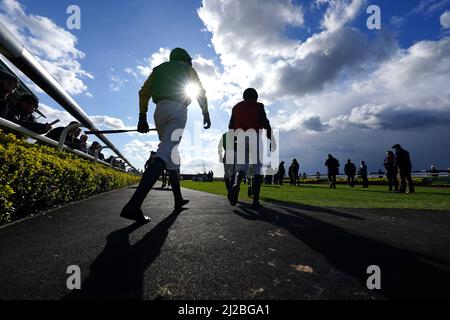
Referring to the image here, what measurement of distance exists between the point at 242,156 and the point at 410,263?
370 centimetres

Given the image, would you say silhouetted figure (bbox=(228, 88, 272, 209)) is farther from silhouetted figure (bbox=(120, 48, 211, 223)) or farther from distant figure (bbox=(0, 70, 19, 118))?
distant figure (bbox=(0, 70, 19, 118))

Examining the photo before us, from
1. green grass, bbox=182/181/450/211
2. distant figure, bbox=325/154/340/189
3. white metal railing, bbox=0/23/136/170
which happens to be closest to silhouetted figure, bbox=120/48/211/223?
white metal railing, bbox=0/23/136/170

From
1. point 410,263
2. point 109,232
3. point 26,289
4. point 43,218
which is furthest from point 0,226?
point 410,263

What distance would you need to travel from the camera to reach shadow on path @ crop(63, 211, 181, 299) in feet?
4.17

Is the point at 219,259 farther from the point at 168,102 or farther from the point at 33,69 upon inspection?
the point at 33,69

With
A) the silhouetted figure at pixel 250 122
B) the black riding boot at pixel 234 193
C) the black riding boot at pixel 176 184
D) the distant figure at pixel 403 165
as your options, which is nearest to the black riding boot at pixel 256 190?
the silhouetted figure at pixel 250 122

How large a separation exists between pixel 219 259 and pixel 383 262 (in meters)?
1.16

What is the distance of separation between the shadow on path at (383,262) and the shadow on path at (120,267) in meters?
1.25

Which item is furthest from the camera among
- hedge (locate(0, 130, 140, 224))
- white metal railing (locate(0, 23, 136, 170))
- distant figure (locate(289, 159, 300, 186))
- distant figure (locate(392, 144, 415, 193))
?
distant figure (locate(289, 159, 300, 186))

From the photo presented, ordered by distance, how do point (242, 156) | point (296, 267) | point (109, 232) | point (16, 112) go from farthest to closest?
point (242, 156) → point (16, 112) → point (109, 232) → point (296, 267)

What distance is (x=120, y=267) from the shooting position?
5.28ft

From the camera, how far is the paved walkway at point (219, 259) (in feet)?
4.39
